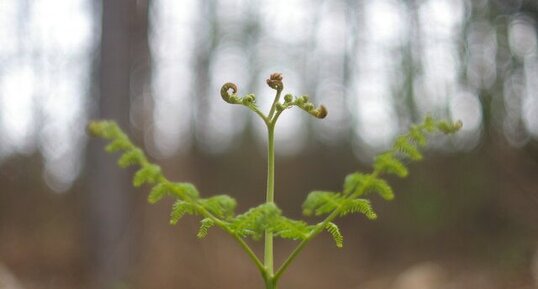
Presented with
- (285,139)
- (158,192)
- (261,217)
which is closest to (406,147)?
(261,217)

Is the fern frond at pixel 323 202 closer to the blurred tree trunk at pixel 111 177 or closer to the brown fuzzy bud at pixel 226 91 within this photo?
the brown fuzzy bud at pixel 226 91

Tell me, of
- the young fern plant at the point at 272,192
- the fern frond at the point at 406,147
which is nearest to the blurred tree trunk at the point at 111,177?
the young fern plant at the point at 272,192

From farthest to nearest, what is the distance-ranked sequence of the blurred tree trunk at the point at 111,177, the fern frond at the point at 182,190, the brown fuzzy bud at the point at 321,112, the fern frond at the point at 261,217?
the blurred tree trunk at the point at 111,177
the fern frond at the point at 182,190
the brown fuzzy bud at the point at 321,112
the fern frond at the point at 261,217

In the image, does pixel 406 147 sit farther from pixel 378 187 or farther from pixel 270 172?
pixel 270 172

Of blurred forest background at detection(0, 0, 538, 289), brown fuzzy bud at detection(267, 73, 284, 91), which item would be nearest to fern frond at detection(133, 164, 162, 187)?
brown fuzzy bud at detection(267, 73, 284, 91)

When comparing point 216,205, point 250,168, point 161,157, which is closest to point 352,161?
point 250,168

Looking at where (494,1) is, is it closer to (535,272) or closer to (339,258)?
(535,272)
